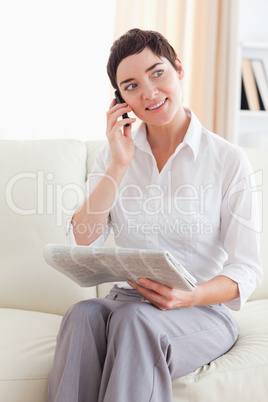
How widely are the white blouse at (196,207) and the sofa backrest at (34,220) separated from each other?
320 mm

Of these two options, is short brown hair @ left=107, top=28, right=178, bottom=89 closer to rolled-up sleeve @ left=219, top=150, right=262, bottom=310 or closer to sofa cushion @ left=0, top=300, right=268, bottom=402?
rolled-up sleeve @ left=219, top=150, right=262, bottom=310

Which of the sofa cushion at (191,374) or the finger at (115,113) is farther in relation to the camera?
the finger at (115,113)

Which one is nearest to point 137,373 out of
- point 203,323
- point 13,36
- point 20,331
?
point 203,323

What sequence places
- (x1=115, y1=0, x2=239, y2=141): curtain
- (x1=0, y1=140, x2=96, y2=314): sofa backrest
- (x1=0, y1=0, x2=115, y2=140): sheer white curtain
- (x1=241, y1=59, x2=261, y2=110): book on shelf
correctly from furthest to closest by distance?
(x1=241, y1=59, x2=261, y2=110): book on shelf, (x1=115, y1=0, x2=239, y2=141): curtain, (x1=0, y1=0, x2=115, y2=140): sheer white curtain, (x1=0, y1=140, x2=96, y2=314): sofa backrest

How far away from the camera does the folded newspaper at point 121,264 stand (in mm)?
949

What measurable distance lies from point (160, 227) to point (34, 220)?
0.54 m

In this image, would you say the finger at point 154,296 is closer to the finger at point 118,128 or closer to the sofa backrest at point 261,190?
the finger at point 118,128

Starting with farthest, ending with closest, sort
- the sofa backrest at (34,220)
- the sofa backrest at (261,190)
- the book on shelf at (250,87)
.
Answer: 1. the book on shelf at (250,87)
2. the sofa backrest at (261,190)
3. the sofa backrest at (34,220)

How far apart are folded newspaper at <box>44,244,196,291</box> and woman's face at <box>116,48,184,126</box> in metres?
0.50

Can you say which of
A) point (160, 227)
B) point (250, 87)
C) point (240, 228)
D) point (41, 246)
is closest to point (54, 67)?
point (250, 87)

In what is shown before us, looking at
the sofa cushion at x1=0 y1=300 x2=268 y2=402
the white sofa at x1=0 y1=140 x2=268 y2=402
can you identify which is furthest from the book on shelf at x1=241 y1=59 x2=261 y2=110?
the sofa cushion at x1=0 y1=300 x2=268 y2=402

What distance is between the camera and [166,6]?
107 inches

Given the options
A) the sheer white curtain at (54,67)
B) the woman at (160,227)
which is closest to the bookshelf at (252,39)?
the sheer white curtain at (54,67)

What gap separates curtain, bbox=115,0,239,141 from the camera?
2729 millimetres
